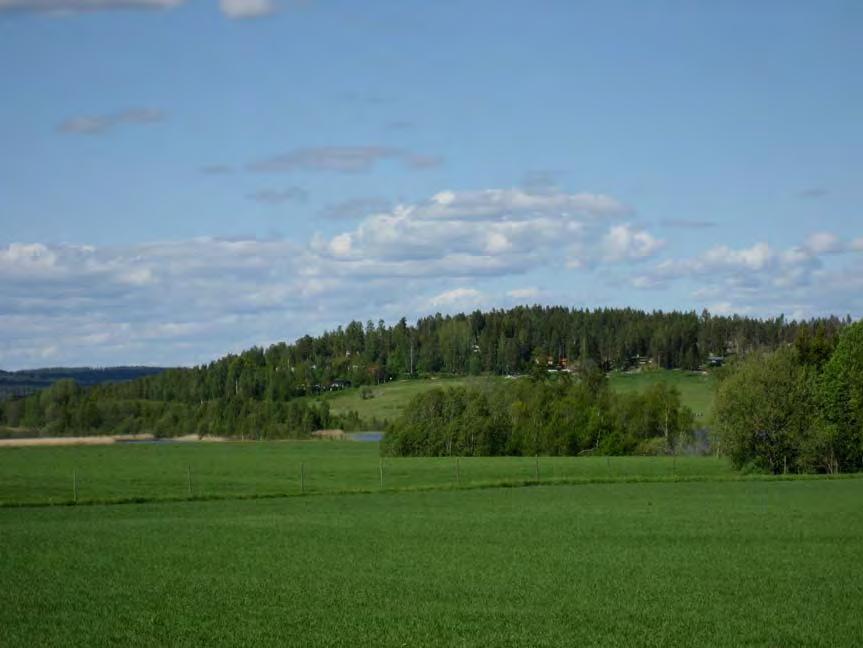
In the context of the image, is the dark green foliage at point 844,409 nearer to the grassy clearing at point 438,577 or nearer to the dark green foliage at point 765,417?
the dark green foliage at point 765,417

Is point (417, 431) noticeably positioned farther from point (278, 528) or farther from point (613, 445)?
point (278, 528)

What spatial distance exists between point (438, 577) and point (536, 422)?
95521 millimetres

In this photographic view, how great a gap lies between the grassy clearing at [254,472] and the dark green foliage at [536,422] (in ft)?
22.6

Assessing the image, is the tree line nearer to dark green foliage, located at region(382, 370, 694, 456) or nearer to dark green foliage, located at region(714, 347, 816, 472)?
dark green foliage, located at region(714, 347, 816, 472)

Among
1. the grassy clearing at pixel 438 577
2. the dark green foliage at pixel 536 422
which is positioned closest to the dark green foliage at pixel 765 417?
the grassy clearing at pixel 438 577

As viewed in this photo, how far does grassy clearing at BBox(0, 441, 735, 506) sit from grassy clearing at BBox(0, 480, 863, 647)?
60.2 ft

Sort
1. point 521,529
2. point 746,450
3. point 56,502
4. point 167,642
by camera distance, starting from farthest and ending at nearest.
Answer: point 746,450 → point 56,502 → point 521,529 → point 167,642

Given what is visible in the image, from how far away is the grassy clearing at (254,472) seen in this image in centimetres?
6366

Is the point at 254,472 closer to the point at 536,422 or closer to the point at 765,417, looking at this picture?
the point at 765,417

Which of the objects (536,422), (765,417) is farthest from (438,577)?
(536,422)

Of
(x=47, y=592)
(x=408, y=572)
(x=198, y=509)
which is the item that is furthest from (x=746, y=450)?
(x=47, y=592)

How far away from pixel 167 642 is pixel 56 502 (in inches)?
1378

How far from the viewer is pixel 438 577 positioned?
26.0 metres

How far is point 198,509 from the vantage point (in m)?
48.3
